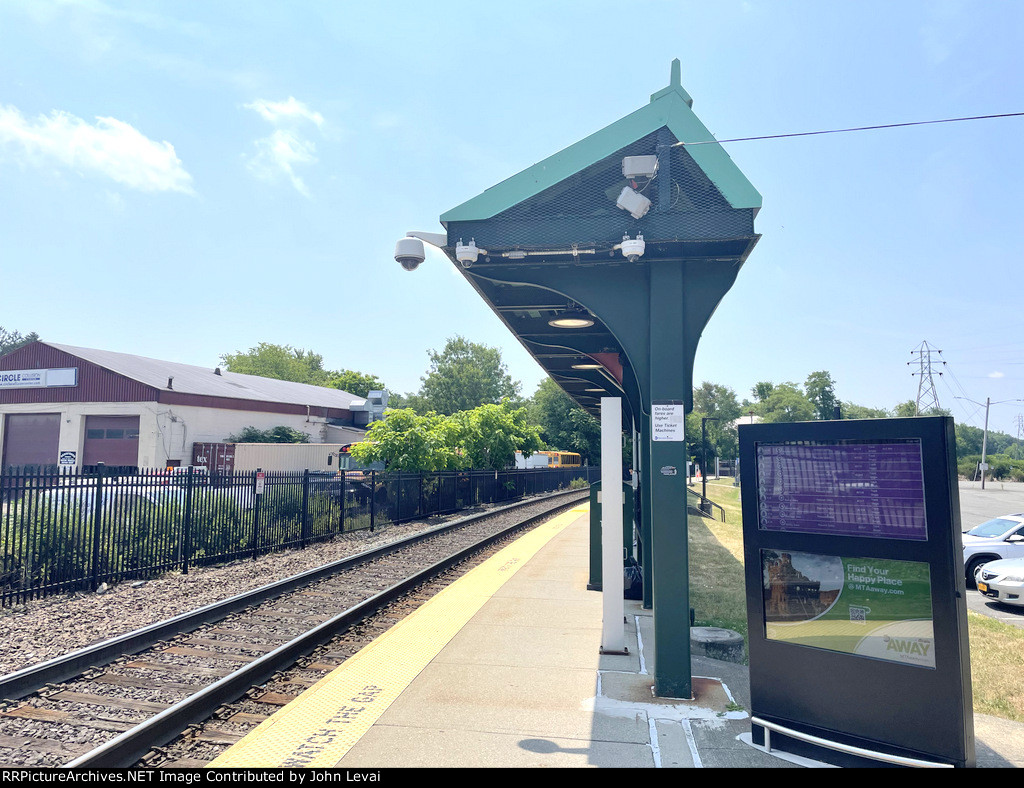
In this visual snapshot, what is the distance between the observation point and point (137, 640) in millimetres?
6359

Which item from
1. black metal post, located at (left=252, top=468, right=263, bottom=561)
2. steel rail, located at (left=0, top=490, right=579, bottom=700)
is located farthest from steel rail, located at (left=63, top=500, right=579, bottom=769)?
black metal post, located at (left=252, top=468, right=263, bottom=561)

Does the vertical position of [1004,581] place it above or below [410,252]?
below

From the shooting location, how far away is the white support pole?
6.18 meters

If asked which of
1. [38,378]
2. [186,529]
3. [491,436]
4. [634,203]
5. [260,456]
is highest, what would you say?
[38,378]

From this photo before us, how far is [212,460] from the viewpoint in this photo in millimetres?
31672

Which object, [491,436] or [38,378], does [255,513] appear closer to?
[491,436]

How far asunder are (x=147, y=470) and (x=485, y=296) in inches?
278

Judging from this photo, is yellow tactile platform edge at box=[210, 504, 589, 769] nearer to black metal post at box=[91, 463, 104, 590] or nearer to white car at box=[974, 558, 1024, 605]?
black metal post at box=[91, 463, 104, 590]

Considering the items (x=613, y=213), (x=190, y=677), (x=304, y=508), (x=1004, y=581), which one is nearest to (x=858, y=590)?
(x=613, y=213)

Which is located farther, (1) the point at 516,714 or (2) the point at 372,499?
(2) the point at 372,499

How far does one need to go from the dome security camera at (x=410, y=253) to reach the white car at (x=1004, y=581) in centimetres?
1065

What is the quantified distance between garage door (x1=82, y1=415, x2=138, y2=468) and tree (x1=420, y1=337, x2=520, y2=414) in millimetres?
48308

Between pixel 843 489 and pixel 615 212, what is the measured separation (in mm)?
3006

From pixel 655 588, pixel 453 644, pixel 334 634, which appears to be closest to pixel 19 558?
pixel 334 634
